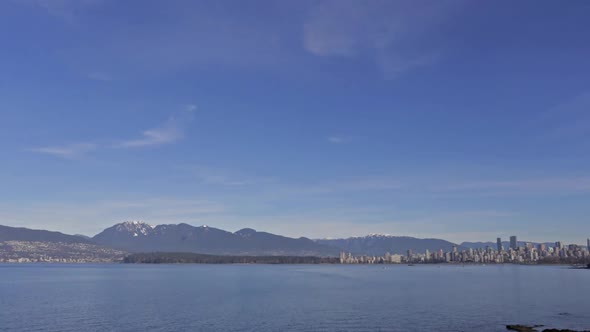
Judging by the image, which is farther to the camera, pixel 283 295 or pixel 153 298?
pixel 283 295

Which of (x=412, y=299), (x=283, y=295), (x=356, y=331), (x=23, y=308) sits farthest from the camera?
(x=283, y=295)

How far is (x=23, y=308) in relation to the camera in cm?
7944

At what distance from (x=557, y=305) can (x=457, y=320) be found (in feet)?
95.5

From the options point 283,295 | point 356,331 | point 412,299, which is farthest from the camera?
point 283,295

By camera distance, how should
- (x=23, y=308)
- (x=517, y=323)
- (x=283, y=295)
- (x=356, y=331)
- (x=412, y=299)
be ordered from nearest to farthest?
(x=356, y=331) → (x=517, y=323) → (x=23, y=308) → (x=412, y=299) → (x=283, y=295)

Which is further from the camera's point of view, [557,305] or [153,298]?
[153,298]

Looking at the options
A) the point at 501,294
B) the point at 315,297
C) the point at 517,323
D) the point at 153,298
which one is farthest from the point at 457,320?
the point at 153,298

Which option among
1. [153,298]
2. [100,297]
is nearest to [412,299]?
[153,298]

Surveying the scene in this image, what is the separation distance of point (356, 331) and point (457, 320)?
1574 centimetres

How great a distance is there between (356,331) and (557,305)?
1758 inches

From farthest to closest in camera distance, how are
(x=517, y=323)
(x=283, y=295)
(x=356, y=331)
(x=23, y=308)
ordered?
(x=283, y=295)
(x=23, y=308)
(x=517, y=323)
(x=356, y=331)

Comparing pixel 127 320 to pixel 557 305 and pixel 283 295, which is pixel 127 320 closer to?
pixel 283 295

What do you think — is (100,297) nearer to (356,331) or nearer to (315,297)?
(315,297)

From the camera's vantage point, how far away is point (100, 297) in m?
99.0
